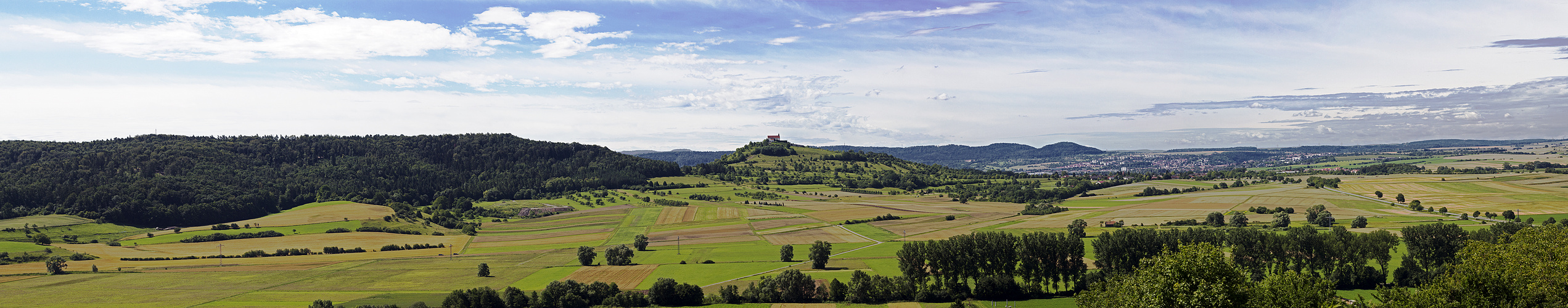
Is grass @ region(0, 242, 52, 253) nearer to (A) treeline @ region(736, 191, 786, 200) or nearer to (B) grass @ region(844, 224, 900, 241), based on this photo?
(B) grass @ region(844, 224, 900, 241)

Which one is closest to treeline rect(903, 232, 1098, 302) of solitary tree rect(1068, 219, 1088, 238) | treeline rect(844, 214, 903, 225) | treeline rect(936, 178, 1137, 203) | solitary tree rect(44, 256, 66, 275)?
solitary tree rect(1068, 219, 1088, 238)

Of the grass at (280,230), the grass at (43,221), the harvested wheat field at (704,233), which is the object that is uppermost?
the grass at (43,221)

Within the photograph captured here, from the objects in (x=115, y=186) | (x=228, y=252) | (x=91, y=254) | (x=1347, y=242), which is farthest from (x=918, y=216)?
→ (x=115, y=186)

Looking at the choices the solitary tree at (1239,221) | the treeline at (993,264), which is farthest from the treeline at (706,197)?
the solitary tree at (1239,221)

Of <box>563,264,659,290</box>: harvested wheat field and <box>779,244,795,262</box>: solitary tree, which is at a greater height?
<box>779,244,795,262</box>: solitary tree

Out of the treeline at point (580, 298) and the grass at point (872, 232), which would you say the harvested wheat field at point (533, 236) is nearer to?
the grass at point (872, 232)

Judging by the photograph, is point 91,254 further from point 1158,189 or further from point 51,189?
point 1158,189
